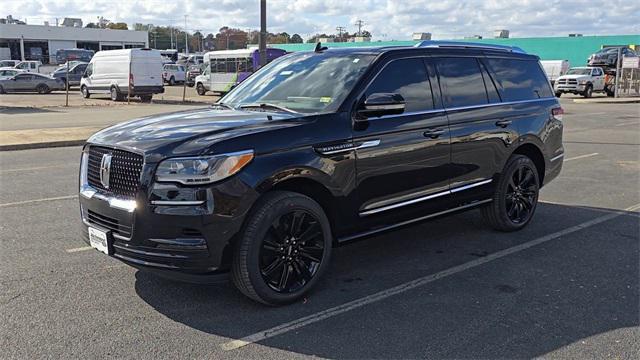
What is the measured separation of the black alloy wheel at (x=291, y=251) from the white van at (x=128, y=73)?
26.0 m

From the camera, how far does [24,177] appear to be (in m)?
9.32

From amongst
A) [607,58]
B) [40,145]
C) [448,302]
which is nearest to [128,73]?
[40,145]

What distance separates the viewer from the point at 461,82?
225 inches

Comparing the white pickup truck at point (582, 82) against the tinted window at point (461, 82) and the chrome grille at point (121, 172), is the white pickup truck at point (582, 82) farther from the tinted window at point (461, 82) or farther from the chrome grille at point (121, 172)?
the chrome grille at point (121, 172)

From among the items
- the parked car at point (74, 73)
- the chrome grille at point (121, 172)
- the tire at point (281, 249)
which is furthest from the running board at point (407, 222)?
the parked car at point (74, 73)

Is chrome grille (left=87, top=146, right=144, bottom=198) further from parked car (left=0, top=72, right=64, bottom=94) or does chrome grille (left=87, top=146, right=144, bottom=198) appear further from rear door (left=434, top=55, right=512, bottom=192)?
parked car (left=0, top=72, right=64, bottom=94)

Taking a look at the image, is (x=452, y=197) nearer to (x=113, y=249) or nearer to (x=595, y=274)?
(x=595, y=274)

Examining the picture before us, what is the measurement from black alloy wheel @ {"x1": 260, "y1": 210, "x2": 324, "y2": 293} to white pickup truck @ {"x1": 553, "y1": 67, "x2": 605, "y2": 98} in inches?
1462

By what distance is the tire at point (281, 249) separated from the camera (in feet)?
13.1

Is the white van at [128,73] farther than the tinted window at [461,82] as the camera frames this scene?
Yes

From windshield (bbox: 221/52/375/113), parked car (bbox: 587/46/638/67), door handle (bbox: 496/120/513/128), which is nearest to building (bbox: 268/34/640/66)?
parked car (bbox: 587/46/638/67)

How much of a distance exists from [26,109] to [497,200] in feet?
71.9

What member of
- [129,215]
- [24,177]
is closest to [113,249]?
[129,215]

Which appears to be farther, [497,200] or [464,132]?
[497,200]
